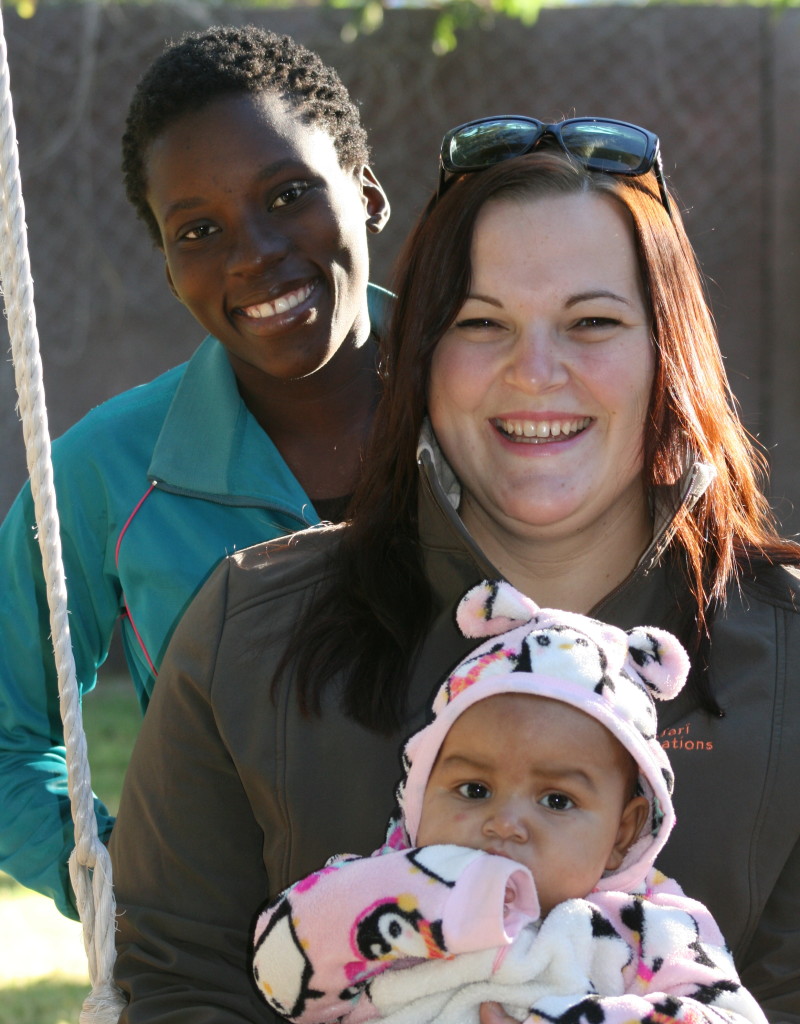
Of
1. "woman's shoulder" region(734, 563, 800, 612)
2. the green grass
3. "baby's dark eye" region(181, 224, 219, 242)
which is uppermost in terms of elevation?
"baby's dark eye" region(181, 224, 219, 242)

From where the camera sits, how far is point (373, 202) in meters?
3.00

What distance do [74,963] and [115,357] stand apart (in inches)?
118

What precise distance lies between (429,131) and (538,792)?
5.00 m

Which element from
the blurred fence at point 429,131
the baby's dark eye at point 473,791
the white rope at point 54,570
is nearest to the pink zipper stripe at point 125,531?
the white rope at point 54,570

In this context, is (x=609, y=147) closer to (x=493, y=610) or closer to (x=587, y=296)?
(x=587, y=296)

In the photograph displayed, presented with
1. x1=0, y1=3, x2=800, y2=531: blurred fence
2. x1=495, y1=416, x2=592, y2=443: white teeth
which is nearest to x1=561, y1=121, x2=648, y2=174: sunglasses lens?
x1=495, y1=416, x2=592, y2=443: white teeth

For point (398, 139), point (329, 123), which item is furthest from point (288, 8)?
point (329, 123)

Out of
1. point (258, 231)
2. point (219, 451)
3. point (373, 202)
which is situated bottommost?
point (219, 451)

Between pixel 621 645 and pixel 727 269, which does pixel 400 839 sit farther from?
pixel 727 269

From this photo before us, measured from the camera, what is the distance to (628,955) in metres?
1.53

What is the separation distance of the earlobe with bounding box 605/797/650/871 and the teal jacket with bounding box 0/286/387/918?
1073mm

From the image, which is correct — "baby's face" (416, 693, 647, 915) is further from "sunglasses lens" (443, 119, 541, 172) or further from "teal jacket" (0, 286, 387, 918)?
"teal jacket" (0, 286, 387, 918)

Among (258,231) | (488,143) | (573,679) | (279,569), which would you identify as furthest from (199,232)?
(573,679)

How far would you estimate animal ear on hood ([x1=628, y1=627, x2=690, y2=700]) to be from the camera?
1.66 metres
